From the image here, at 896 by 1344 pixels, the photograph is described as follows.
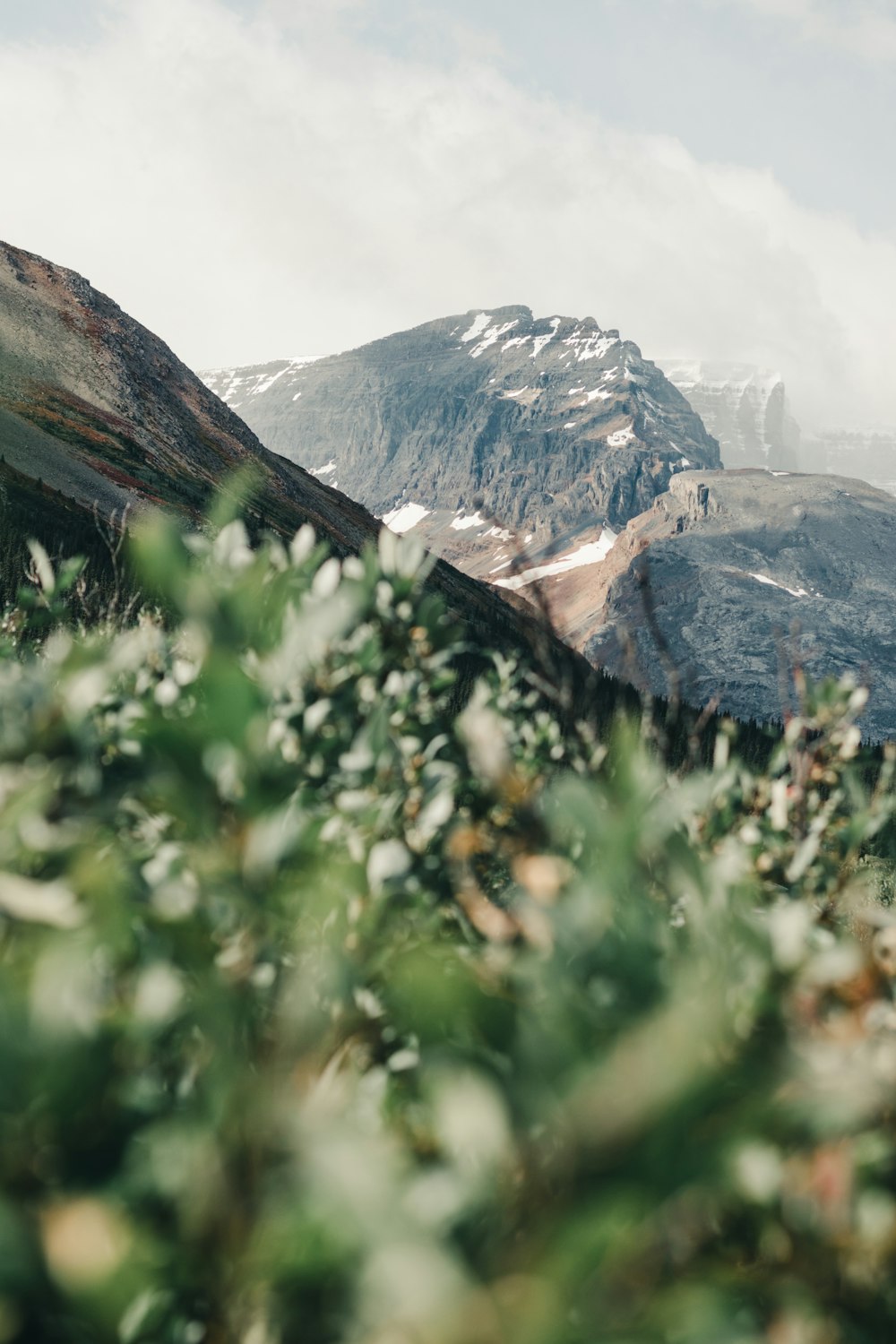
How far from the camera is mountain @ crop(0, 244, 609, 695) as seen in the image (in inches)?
Result: 2753

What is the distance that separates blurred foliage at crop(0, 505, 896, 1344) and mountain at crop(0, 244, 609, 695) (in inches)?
2208

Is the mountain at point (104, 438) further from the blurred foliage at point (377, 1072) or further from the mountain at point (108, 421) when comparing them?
the blurred foliage at point (377, 1072)

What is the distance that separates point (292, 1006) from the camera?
1178 millimetres

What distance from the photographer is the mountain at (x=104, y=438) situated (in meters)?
69.9

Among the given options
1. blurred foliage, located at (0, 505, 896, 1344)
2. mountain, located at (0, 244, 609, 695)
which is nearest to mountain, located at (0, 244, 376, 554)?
mountain, located at (0, 244, 609, 695)

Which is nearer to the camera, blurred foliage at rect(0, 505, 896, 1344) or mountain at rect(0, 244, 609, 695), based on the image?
blurred foliage at rect(0, 505, 896, 1344)

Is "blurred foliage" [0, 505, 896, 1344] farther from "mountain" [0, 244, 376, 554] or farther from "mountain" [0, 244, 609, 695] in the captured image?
"mountain" [0, 244, 376, 554]

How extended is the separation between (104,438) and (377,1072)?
316 feet

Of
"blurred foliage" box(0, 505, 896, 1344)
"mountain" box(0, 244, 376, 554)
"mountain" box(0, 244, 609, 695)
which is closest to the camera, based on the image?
"blurred foliage" box(0, 505, 896, 1344)

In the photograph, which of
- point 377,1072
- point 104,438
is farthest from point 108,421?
point 377,1072

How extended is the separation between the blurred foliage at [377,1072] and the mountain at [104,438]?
184 feet

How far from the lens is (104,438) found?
88.6 metres

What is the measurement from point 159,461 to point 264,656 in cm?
9983

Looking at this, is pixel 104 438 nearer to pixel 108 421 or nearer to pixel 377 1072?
pixel 108 421
